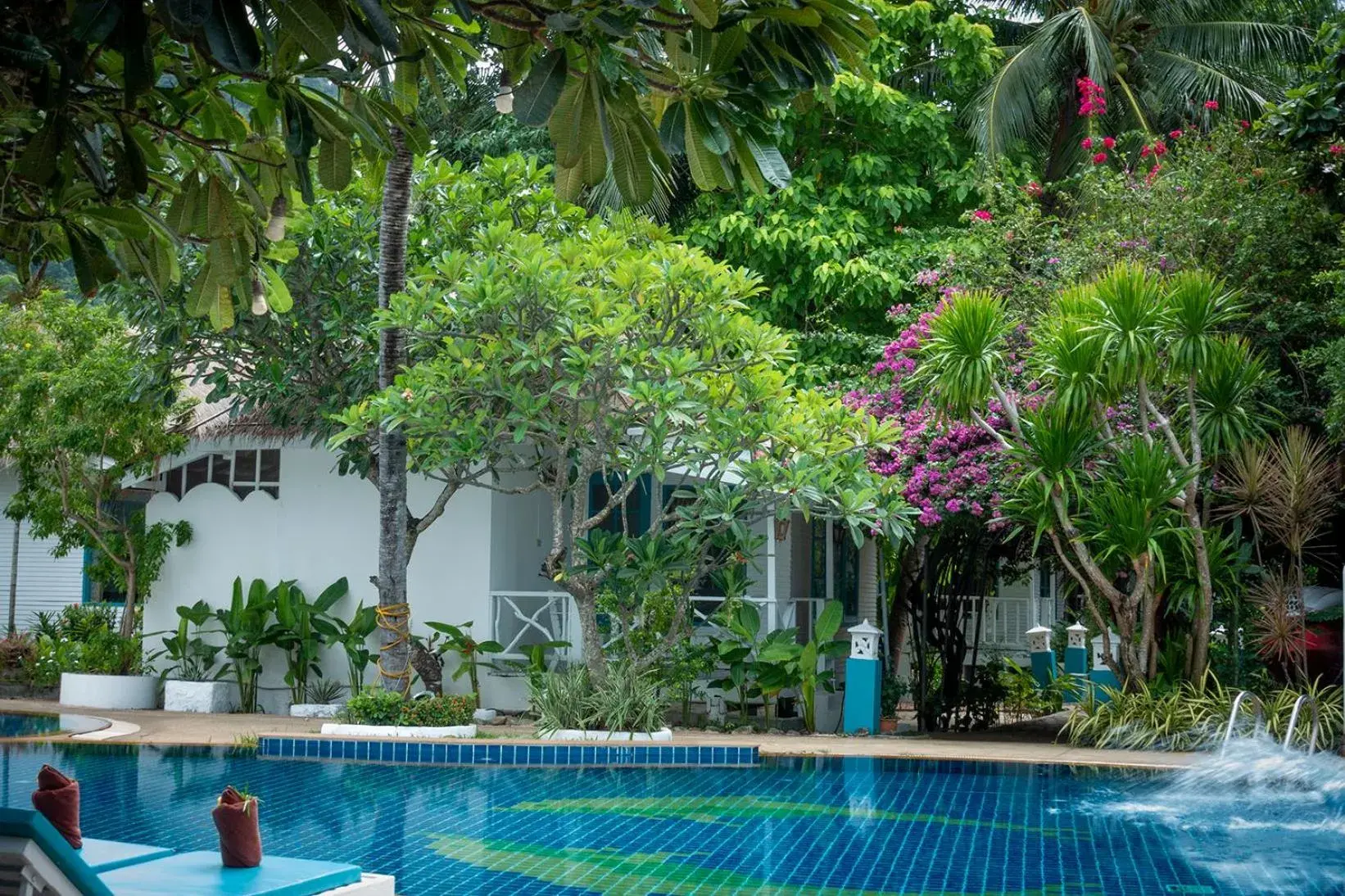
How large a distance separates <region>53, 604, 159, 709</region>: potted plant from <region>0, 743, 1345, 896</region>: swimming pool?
11.3 ft

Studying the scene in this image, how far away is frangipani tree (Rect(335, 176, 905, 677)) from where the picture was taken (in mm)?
10508

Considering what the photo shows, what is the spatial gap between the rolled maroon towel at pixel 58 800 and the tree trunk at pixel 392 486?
6501mm

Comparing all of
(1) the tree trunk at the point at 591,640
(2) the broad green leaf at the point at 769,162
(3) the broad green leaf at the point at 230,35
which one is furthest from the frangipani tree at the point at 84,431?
(3) the broad green leaf at the point at 230,35

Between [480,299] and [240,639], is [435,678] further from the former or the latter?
[480,299]

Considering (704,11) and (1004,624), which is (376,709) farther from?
(1004,624)

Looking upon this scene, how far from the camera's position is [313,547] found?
14789mm

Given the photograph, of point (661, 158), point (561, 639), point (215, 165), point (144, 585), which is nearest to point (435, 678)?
point (561, 639)

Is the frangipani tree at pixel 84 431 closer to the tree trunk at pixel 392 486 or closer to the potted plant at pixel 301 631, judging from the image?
the potted plant at pixel 301 631

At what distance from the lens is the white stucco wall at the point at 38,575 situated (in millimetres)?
19375

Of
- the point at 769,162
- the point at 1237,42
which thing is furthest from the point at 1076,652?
the point at 769,162

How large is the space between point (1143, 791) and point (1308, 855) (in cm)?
223

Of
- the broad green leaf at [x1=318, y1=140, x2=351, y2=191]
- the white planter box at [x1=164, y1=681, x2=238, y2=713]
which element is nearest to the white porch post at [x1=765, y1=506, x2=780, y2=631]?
the white planter box at [x1=164, y1=681, x2=238, y2=713]

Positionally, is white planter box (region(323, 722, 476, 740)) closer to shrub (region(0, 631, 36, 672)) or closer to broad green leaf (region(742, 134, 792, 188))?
shrub (region(0, 631, 36, 672))

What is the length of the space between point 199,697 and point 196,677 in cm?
32
